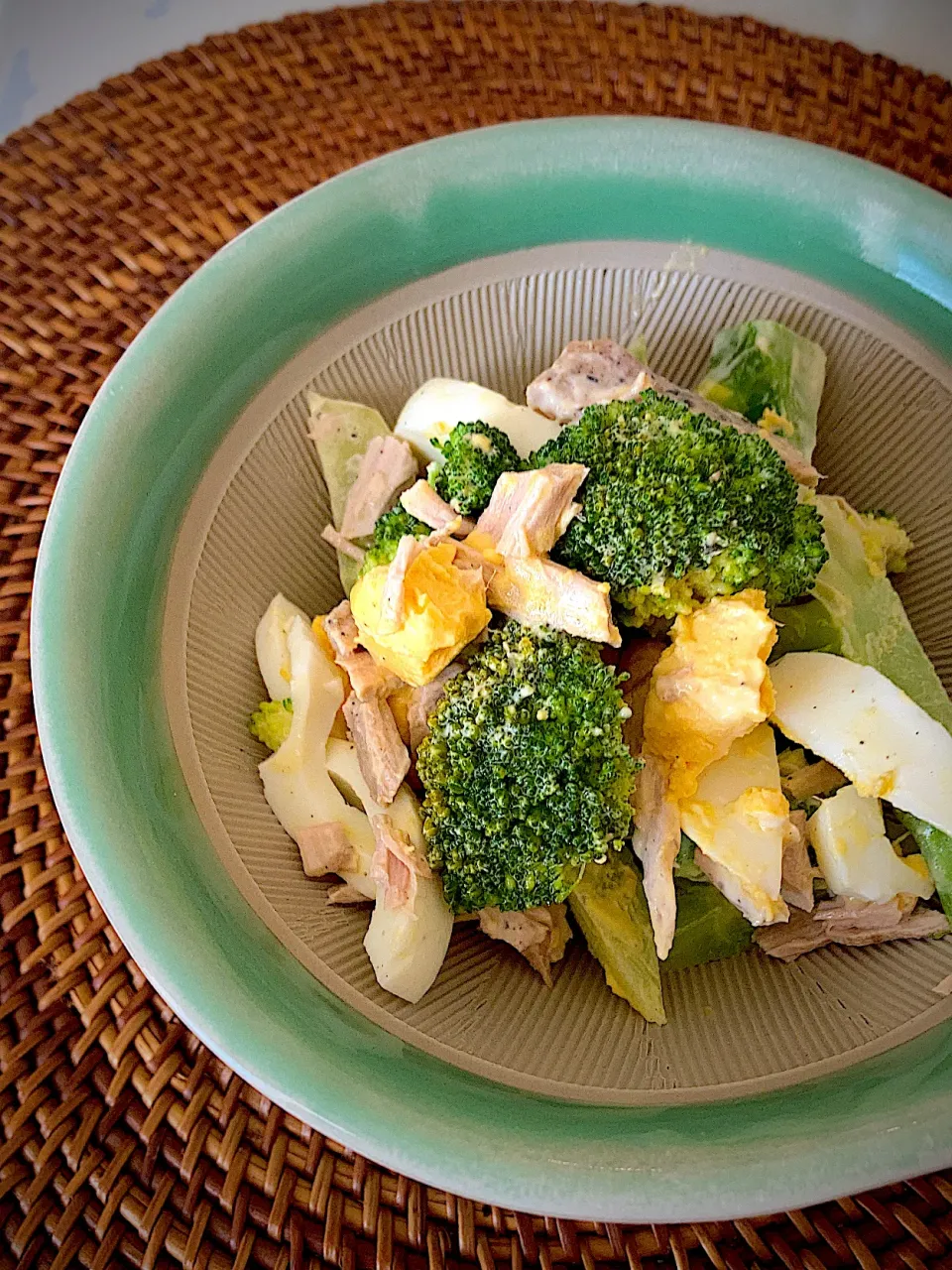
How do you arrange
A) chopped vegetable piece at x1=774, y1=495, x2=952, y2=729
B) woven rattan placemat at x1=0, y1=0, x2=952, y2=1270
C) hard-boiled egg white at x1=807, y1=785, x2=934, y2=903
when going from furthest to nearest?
chopped vegetable piece at x1=774, y1=495, x2=952, y2=729 < hard-boiled egg white at x1=807, y1=785, x2=934, y2=903 < woven rattan placemat at x1=0, y1=0, x2=952, y2=1270

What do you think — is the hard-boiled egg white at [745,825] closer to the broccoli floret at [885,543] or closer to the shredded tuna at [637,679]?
the shredded tuna at [637,679]

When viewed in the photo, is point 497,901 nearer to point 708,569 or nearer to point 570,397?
point 708,569

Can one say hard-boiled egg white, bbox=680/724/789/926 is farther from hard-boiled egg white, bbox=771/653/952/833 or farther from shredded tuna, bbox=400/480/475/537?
shredded tuna, bbox=400/480/475/537

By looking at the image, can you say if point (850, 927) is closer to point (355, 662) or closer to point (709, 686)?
point (709, 686)

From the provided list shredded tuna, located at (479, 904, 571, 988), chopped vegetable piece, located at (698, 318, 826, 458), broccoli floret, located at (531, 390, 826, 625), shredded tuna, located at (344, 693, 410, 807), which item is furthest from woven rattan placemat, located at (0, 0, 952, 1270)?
broccoli floret, located at (531, 390, 826, 625)

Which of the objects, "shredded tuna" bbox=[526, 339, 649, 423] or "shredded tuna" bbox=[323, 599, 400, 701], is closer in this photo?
"shredded tuna" bbox=[323, 599, 400, 701]

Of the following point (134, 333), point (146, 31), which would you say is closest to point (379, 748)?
point (134, 333)
